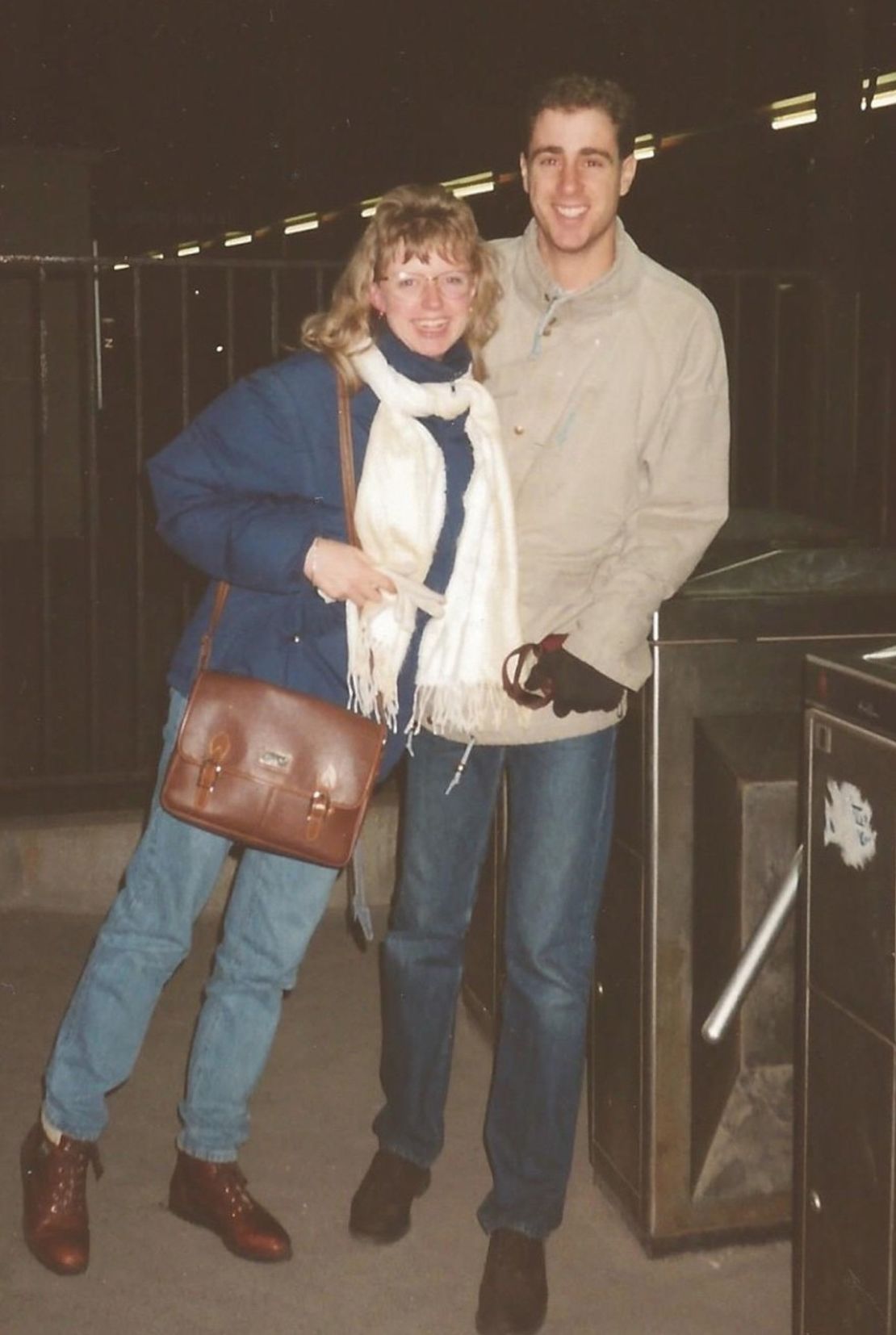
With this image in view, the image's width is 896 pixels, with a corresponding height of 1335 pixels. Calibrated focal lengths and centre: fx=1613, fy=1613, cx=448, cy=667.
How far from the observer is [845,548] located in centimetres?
289

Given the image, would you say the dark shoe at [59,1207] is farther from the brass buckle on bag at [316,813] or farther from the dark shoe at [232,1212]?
the brass buckle on bag at [316,813]

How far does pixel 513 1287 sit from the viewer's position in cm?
273

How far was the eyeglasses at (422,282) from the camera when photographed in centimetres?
253

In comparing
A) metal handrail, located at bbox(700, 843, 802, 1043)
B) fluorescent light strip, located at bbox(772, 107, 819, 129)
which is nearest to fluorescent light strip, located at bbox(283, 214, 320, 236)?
fluorescent light strip, located at bbox(772, 107, 819, 129)

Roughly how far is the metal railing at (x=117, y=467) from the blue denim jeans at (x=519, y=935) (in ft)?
2.84

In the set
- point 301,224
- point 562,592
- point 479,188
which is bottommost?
point 562,592

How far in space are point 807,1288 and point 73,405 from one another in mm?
10420

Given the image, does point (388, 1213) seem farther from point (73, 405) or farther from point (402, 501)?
point (73, 405)

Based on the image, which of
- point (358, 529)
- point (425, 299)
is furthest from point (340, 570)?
point (425, 299)

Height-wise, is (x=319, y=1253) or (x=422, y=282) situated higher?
(x=422, y=282)

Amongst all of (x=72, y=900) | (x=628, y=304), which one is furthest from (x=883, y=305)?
(x=628, y=304)

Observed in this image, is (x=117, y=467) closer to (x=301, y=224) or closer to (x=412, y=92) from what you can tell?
(x=301, y=224)

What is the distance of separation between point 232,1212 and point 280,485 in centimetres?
132

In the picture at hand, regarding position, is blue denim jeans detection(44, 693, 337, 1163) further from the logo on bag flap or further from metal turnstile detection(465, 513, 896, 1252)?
metal turnstile detection(465, 513, 896, 1252)
